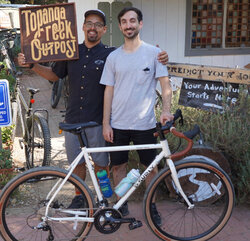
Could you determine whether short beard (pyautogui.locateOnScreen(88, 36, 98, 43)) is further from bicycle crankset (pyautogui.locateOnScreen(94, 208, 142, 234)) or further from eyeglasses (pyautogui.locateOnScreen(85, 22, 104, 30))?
bicycle crankset (pyautogui.locateOnScreen(94, 208, 142, 234))

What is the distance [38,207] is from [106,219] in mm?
567

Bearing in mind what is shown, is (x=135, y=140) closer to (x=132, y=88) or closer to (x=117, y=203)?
(x=132, y=88)

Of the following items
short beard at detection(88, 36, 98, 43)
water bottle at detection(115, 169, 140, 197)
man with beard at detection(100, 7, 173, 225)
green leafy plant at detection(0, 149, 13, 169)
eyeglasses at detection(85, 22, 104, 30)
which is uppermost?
eyeglasses at detection(85, 22, 104, 30)

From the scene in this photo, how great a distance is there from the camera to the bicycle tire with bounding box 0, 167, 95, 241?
8.81 feet

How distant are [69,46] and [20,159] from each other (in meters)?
2.51

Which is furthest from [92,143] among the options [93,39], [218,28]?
[218,28]

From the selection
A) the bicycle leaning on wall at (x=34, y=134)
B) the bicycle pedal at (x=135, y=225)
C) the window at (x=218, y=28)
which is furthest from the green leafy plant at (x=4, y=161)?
the window at (x=218, y=28)

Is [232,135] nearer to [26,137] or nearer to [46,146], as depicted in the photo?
[46,146]

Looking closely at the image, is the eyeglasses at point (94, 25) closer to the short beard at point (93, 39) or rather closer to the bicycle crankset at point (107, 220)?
the short beard at point (93, 39)

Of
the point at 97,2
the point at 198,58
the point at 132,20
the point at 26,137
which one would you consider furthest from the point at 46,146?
the point at 198,58

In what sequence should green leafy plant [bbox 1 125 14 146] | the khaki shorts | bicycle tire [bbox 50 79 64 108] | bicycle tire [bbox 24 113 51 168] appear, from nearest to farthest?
1. the khaki shorts
2. bicycle tire [bbox 24 113 51 168]
3. green leafy plant [bbox 1 125 14 146]
4. bicycle tire [bbox 50 79 64 108]

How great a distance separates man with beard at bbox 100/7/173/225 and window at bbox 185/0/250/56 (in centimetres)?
455

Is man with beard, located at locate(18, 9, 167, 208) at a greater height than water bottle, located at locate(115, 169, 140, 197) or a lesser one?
greater

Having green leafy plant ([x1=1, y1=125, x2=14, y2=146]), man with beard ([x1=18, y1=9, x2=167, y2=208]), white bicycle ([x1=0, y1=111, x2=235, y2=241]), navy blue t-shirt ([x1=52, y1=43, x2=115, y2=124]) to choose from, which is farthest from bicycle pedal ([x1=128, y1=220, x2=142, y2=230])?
green leafy plant ([x1=1, y1=125, x2=14, y2=146])
